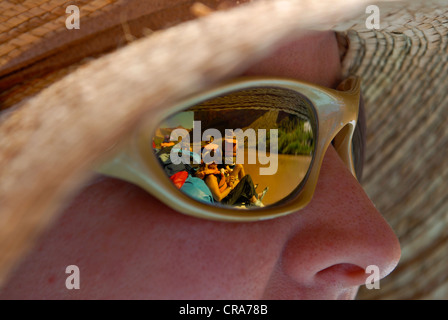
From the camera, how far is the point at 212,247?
0.65 meters

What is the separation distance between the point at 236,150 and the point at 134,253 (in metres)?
0.21

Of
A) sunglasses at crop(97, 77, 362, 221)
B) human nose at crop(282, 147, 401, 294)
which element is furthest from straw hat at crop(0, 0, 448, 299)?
human nose at crop(282, 147, 401, 294)

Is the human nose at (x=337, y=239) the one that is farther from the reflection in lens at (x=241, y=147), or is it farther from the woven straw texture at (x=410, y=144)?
the woven straw texture at (x=410, y=144)

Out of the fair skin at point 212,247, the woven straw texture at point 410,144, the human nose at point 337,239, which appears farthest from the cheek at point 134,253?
the woven straw texture at point 410,144

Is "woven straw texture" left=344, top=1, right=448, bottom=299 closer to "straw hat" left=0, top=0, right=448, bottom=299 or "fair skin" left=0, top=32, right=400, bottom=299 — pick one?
"straw hat" left=0, top=0, right=448, bottom=299

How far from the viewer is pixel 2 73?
1.94ft

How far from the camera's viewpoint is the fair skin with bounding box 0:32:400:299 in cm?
59

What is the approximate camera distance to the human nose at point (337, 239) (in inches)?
28.2

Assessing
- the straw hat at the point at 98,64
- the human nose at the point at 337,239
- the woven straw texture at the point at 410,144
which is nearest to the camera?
the straw hat at the point at 98,64

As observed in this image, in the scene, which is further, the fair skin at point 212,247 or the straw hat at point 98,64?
the fair skin at point 212,247

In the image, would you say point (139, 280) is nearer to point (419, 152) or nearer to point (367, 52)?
point (367, 52)

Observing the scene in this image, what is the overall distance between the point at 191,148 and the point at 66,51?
0.21 meters

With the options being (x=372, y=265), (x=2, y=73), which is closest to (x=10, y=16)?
(x=2, y=73)

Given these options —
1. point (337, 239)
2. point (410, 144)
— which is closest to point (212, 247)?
point (337, 239)
